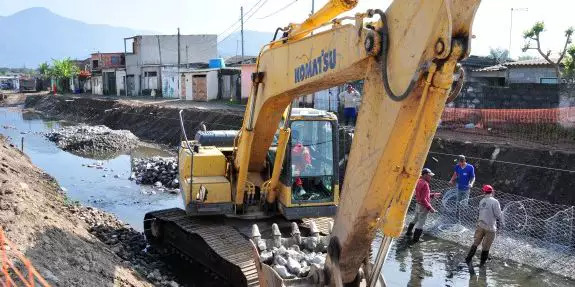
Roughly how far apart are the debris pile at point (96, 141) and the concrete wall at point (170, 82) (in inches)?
676

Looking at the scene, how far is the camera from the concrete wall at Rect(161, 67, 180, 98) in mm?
45750

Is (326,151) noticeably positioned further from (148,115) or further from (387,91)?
(148,115)

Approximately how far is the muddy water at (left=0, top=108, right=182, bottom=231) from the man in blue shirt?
7.44 m

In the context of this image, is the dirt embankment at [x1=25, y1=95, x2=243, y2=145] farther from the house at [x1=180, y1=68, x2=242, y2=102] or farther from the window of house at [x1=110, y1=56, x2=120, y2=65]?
the window of house at [x1=110, y1=56, x2=120, y2=65]

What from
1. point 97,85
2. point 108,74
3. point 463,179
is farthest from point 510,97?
point 97,85

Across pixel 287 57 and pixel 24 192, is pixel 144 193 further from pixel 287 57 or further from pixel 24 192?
pixel 287 57

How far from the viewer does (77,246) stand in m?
8.30

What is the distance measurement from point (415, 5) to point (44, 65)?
83.0 m

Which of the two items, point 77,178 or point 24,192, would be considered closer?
point 24,192

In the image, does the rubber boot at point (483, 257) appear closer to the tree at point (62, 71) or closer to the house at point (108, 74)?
the house at point (108, 74)

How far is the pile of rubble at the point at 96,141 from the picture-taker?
25.4 m

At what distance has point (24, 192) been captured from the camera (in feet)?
33.9

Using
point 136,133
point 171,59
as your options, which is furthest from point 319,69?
point 171,59

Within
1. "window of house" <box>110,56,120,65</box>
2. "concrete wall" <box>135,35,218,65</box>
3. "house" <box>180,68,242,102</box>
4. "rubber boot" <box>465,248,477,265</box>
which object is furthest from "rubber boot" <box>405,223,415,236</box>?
"window of house" <box>110,56,120,65</box>
